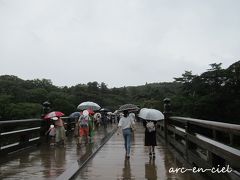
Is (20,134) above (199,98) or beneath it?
beneath

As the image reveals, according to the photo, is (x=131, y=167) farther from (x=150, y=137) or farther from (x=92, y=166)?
(x=150, y=137)

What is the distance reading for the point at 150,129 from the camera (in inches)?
490

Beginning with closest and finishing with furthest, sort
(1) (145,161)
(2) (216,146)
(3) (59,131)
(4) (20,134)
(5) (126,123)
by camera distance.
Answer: (2) (216,146) < (1) (145,161) < (5) (126,123) < (4) (20,134) < (3) (59,131)

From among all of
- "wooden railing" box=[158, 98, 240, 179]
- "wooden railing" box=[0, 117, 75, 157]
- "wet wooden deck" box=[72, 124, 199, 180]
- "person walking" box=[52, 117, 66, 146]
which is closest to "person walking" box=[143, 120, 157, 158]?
"wet wooden deck" box=[72, 124, 199, 180]

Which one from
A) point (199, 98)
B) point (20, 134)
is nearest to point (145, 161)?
point (20, 134)

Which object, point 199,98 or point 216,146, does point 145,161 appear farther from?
point 199,98

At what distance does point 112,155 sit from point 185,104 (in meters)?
45.1

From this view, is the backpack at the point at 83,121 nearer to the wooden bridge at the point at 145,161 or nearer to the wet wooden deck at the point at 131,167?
the wooden bridge at the point at 145,161

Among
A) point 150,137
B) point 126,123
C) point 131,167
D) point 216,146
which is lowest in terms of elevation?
point 131,167

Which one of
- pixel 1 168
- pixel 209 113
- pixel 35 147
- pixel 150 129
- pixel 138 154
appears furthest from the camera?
pixel 209 113

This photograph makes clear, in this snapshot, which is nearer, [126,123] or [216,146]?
[216,146]

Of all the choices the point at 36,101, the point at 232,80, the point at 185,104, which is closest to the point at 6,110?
the point at 36,101

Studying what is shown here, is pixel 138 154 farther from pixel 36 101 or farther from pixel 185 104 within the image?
pixel 36 101

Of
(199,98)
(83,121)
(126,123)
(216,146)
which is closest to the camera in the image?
(216,146)
